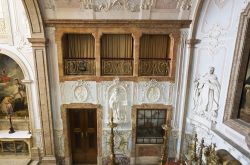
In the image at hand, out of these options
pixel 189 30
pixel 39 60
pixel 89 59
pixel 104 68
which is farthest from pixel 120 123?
pixel 189 30

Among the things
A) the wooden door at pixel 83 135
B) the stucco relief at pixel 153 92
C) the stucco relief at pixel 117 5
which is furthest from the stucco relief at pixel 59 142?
the stucco relief at pixel 117 5

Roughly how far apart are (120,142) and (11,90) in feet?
15.7

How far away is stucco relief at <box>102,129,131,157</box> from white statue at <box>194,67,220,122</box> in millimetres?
2862

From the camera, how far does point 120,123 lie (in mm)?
7504

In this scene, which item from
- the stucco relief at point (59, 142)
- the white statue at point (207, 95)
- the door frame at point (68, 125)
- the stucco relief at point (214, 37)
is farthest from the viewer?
the stucco relief at point (59, 142)

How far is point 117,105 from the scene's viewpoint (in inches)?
285

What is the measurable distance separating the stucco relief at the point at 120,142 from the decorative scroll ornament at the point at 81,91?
1.59m

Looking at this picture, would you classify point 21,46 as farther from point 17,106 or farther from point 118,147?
point 118,147

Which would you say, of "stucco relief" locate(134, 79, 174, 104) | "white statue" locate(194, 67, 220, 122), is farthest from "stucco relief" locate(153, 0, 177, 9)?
"stucco relief" locate(134, 79, 174, 104)

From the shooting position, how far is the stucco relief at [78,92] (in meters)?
7.14

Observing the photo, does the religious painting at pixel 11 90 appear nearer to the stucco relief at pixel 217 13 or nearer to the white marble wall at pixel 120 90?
the white marble wall at pixel 120 90

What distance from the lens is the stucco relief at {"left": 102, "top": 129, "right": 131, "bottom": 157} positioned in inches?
299

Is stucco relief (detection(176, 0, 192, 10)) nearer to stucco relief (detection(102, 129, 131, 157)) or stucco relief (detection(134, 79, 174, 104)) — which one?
stucco relief (detection(134, 79, 174, 104))

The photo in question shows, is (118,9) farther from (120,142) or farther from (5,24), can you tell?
(120,142)
